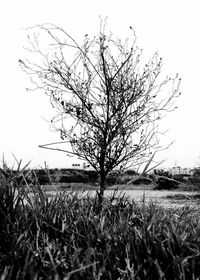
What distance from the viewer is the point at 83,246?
2.34m

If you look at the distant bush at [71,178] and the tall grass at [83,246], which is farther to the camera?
the distant bush at [71,178]

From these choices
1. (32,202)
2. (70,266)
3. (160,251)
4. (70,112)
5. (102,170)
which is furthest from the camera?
(70,112)

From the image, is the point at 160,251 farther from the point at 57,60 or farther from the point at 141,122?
the point at 57,60

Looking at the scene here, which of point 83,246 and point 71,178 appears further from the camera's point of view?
point 71,178

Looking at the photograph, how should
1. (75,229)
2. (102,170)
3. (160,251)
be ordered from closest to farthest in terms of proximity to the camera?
(160,251)
(75,229)
(102,170)

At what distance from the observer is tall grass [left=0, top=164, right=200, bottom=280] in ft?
6.36

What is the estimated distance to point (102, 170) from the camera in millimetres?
5668

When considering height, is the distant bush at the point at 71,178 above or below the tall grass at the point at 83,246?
above

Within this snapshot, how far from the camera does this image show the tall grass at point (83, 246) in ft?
6.36

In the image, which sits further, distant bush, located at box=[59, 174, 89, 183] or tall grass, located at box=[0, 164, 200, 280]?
distant bush, located at box=[59, 174, 89, 183]

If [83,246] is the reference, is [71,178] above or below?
above

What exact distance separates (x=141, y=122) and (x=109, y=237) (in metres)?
3.83

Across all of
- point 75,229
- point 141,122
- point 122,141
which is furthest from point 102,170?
point 75,229

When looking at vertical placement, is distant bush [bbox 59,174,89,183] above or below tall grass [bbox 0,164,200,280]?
above
